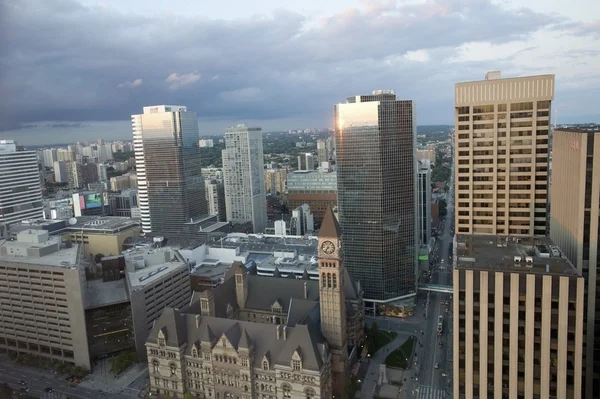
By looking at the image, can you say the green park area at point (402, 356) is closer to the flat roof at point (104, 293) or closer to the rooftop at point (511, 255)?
the rooftop at point (511, 255)

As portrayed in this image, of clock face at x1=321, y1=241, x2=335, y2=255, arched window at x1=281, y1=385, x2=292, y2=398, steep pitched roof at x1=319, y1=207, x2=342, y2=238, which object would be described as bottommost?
arched window at x1=281, y1=385, x2=292, y2=398

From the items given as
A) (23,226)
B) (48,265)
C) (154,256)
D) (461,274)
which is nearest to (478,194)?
(461,274)

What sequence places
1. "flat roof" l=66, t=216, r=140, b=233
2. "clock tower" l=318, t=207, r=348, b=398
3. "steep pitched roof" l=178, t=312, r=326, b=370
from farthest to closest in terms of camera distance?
"flat roof" l=66, t=216, r=140, b=233 → "clock tower" l=318, t=207, r=348, b=398 → "steep pitched roof" l=178, t=312, r=326, b=370

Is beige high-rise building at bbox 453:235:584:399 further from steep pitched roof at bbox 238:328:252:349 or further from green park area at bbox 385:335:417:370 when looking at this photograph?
green park area at bbox 385:335:417:370

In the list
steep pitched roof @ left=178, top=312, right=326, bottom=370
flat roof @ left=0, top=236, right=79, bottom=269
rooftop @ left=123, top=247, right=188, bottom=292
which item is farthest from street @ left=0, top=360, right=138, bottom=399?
rooftop @ left=123, top=247, right=188, bottom=292

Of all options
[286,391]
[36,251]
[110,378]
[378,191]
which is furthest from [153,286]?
[378,191]

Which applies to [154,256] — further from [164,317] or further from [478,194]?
[478,194]
